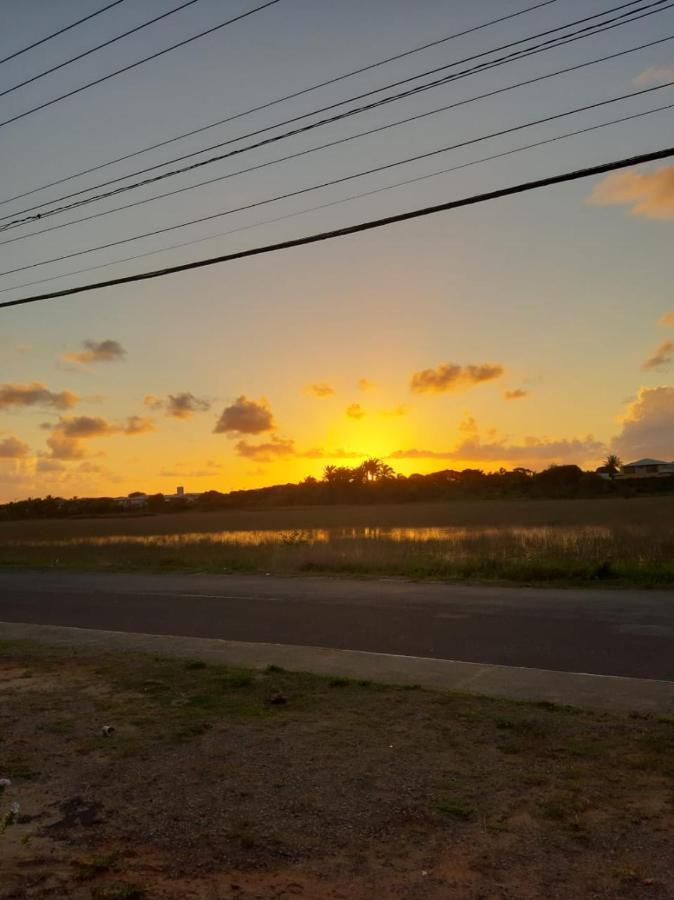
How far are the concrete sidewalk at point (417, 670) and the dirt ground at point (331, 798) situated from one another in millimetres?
679

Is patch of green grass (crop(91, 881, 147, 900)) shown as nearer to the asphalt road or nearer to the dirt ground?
the dirt ground

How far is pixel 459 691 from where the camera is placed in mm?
8023

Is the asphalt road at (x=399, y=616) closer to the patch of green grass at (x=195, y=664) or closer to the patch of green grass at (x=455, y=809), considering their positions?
the patch of green grass at (x=195, y=664)

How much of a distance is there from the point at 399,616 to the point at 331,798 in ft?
27.9

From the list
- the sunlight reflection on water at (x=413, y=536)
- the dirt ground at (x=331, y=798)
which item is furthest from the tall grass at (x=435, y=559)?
the dirt ground at (x=331, y=798)

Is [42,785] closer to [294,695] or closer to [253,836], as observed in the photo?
[253,836]

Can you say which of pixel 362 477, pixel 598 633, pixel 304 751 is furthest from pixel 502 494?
pixel 304 751

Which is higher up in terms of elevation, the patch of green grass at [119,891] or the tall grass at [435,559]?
the tall grass at [435,559]

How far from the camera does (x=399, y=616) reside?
13547 millimetres

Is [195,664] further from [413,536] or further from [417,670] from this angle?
[413,536]

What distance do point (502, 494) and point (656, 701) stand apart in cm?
8384

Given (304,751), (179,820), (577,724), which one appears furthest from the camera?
(577,724)

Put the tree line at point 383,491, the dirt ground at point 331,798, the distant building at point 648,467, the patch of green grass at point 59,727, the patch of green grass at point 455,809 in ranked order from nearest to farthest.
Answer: the dirt ground at point 331,798
the patch of green grass at point 455,809
the patch of green grass at point 59,727
the tree line at point 383,491
the distant building at point 648,467

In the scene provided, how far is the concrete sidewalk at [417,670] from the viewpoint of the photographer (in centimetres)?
782
